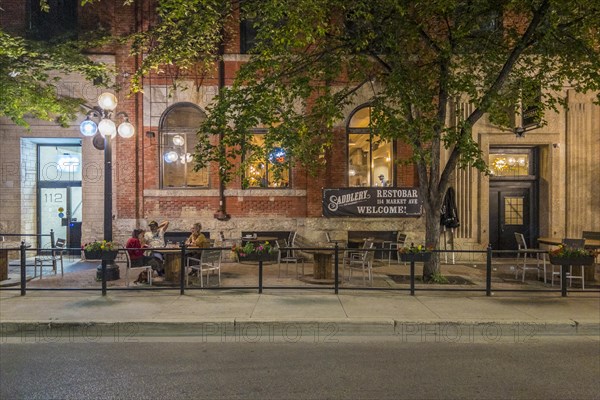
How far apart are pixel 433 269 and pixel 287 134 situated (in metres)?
4.74

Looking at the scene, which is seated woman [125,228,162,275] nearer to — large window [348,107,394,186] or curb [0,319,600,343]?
curb [0,319,600,343]

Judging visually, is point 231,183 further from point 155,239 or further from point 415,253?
point 415,253

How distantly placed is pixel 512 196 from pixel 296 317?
11.3 meters

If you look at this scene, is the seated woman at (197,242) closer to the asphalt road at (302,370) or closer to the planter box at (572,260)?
the asphalt road at (302,370)

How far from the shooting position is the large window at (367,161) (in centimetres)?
1458

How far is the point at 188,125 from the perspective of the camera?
14414mm

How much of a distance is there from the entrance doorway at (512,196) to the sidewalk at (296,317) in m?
6.81

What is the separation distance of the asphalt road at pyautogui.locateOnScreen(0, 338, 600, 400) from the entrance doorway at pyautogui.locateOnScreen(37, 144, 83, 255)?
33.0 feet

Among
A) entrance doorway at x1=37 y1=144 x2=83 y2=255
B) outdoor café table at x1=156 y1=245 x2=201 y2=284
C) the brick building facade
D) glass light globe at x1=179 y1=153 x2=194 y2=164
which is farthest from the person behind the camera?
entrance doorway at x1=37 y1=144 x2=83 y2=255

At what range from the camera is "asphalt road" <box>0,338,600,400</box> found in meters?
4.40

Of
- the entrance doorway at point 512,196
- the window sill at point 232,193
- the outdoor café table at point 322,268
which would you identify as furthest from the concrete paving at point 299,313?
the entrance doorway at point 512,196

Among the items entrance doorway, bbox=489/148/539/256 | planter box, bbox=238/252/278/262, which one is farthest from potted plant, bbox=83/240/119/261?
entrance doorway, bbox=489/148/539/256

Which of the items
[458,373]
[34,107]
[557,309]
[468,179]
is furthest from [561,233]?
[34,107]

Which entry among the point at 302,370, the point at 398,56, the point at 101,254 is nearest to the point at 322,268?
the point at 101,254
